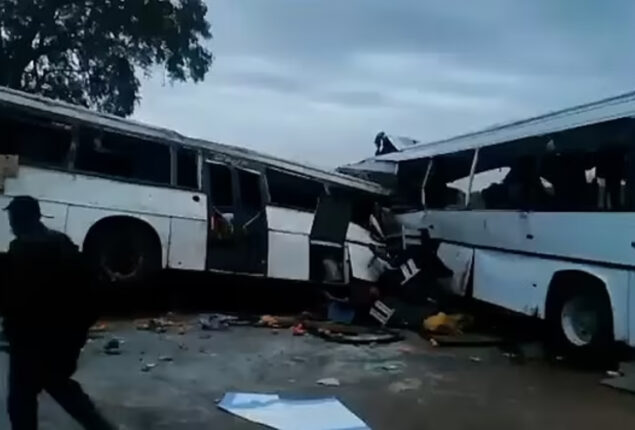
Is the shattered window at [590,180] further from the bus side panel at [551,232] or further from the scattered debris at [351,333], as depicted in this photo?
the scattered debris at [351,333]

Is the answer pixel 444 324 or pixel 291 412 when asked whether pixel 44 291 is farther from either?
pixel 444 324

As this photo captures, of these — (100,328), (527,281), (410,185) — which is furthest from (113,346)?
(410,185)

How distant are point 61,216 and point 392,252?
4532 mm

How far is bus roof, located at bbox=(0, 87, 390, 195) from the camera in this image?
446 inches

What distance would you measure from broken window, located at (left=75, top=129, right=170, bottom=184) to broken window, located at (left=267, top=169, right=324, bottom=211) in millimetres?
1537

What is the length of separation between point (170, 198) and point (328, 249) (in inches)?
92.2

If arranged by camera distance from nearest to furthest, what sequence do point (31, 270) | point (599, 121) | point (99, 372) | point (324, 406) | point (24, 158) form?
1. point (31, 270)
2. point (324, 406)
3. point (99, 372)
4. point (599, 121)
5. point (24, 158)

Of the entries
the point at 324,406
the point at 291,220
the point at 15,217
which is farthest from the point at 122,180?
the point at 15,217

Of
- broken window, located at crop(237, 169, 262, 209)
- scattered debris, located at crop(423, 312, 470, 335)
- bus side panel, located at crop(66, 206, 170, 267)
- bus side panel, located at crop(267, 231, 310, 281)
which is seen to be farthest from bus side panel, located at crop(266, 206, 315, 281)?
scattered debris, located at crop(423, 312, 470, 335)

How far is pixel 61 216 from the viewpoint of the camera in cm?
1120

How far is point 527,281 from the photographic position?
1027 cm

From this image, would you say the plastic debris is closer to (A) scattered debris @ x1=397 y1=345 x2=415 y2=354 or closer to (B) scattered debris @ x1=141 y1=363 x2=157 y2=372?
(A) scattered debris @ x1=397 y1=345 x2=415 y2=354

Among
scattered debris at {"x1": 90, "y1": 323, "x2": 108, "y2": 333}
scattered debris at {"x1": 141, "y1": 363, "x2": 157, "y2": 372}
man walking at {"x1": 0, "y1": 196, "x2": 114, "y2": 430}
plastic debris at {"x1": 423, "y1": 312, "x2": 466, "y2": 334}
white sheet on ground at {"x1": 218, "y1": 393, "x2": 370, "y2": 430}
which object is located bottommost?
white sheet on ground at {"x1": 218, "y1": 393, "x2": 370, "y2": 430}

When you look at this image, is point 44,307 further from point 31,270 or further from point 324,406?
point 324,406
